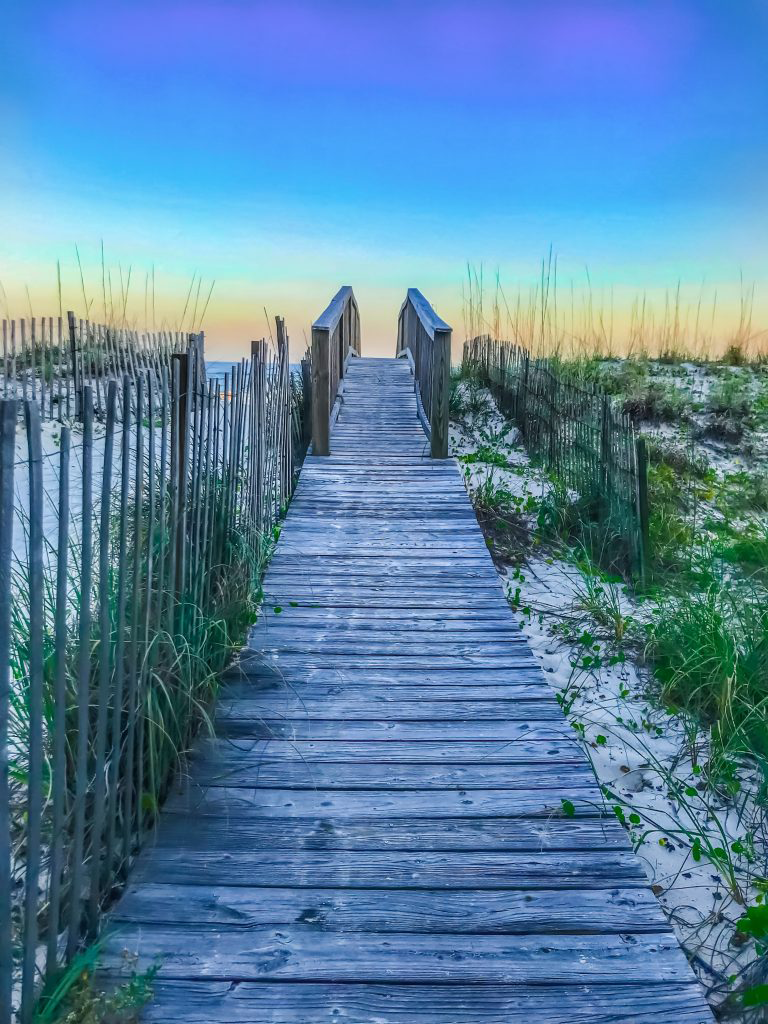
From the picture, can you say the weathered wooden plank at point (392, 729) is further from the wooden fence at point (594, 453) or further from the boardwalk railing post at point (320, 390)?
the boardwalk railing post at point (320, 390)

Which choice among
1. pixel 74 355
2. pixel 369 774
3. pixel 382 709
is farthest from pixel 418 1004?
pixel 74 355

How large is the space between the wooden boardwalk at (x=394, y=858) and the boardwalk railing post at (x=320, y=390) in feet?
11.5

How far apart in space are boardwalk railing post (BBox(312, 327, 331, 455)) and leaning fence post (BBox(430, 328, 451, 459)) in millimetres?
1053

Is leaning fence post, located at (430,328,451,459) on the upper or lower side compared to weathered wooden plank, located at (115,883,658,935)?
upper

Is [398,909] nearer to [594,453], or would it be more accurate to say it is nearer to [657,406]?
[594,453]

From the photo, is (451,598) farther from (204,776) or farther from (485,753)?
(204,776)

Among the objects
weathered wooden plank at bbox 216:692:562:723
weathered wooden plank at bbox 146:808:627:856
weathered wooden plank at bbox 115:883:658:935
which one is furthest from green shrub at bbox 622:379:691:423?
weathered wooden plank at bbox 115:883:658:935

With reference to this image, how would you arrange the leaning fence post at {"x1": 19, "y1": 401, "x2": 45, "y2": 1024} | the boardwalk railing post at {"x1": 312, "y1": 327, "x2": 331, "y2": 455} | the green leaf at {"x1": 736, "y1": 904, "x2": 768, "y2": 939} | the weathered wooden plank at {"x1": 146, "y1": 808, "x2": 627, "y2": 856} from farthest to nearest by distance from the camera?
the boardwalk railing post at {"x1": 312, "y1": 327, "x2": 331, "y2": 455} → the weathered wooden plank at {"x1": 146, "y1": 808, "x2": 627, "y2": 856} → the green leaf at {"x1": 736, "y1": 904, "x2": 768, "y2": 939} → the leaning fence post at {"x1": 19, "y1": 401, "x2": 45, "y2": 1024}

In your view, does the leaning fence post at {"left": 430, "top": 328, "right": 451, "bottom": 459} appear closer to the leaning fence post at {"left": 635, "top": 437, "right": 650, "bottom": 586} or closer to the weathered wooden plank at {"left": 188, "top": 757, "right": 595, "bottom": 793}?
the leaning fence post at {"left": 635, "top": 437, "right": 650, "bottom": 586}

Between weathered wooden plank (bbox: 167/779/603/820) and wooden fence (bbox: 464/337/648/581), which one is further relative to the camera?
wooden fence (bbox: 464/337/648/581)

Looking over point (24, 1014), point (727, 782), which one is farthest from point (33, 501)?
point (727, 782)

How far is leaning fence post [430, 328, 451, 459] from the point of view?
7012 mm

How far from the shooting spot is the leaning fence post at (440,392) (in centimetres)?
701

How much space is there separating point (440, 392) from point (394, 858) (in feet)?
18.2
